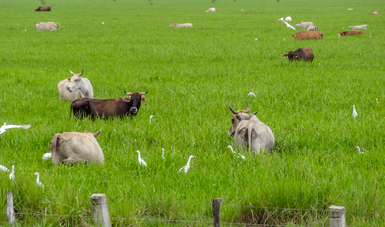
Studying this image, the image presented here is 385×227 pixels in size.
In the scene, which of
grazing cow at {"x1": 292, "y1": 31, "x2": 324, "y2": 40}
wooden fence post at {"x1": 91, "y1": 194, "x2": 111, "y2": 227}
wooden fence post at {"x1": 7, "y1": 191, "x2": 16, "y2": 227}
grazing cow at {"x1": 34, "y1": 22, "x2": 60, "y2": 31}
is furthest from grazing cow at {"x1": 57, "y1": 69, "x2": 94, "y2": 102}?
grazing cow at {"x1": 34, "y1": 22, "x2": 60, "y2": 31}

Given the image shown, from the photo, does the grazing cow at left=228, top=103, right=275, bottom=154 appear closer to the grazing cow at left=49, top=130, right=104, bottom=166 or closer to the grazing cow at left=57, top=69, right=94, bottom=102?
the grazing cow at left=49, top=130, right=104, bottom=166

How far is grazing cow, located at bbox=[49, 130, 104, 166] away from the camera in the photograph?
5590mm

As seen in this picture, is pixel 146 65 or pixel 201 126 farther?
pixel 146 65

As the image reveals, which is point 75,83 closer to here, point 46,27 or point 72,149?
point 72,149

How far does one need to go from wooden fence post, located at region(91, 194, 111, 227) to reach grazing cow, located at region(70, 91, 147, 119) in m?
4.91

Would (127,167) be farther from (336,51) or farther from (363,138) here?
(336,51)

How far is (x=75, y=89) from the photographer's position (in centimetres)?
1046

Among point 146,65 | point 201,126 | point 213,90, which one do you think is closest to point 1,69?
point 146,65

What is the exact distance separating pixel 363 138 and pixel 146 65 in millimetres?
11203

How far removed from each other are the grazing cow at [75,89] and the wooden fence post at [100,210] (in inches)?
269

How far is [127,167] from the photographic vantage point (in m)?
5.74

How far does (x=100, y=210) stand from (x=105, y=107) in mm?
5233

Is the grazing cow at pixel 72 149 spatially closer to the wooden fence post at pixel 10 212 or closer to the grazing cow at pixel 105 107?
the wooden fence post at pixel 10 212

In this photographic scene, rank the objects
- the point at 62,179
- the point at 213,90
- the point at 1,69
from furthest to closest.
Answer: the point at 1,69 < the point at 213,90 < the point at 62,179
